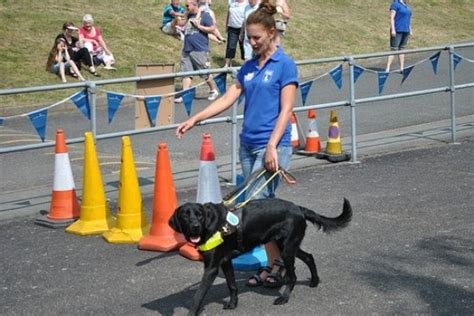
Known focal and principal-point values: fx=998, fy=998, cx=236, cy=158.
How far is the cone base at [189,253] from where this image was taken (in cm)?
779

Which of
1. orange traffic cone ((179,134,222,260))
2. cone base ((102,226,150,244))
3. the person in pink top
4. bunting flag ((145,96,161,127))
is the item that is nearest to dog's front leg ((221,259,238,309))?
orange traffic cone ((179,134,222,260))

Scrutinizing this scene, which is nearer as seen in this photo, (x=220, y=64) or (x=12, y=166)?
(x=12, y=166)

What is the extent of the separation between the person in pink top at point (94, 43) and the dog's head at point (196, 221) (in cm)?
1513

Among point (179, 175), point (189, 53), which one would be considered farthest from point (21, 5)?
point (179, 175)

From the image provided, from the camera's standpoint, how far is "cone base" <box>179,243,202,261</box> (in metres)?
7.79

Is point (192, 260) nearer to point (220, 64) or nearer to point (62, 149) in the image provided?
point (62, 149)

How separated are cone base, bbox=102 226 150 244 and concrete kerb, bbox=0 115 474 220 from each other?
144 cm

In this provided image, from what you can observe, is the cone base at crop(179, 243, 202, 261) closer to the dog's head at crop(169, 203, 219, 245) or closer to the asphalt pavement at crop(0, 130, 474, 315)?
the asphalt pavement at crop(0, 130, 474, 315)

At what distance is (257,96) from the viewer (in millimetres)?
6875

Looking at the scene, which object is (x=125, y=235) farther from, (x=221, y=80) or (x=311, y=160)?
(x=311, y=160)

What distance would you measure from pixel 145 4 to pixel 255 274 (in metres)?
20.2

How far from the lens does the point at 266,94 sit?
6.84 m

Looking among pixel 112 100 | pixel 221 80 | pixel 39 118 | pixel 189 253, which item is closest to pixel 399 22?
pixel 221 80

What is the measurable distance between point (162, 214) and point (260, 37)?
6.85 feet
